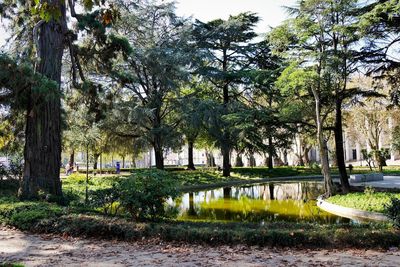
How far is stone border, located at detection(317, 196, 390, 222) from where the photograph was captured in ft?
38.2

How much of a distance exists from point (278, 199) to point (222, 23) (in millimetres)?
16920

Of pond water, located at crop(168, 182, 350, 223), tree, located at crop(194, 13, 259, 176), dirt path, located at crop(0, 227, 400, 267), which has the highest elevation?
tree, located at crop(194, 13, 259, 176)

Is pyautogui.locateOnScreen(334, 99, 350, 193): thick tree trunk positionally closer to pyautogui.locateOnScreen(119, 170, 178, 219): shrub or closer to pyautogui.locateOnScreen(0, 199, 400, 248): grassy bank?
pyautogui.locateOnScreen(0, 199, 400, 248): grassy bank

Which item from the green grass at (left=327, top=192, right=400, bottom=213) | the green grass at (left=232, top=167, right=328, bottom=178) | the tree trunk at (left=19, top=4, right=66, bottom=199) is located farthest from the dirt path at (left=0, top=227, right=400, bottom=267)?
the green grass at (left=232, top=167, right=328, bottom=178)

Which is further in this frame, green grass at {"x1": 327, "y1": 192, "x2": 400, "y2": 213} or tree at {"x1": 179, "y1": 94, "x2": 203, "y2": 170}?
tree at {"x1": 179, "y1": 94, "x2": 203, "y2": 170}

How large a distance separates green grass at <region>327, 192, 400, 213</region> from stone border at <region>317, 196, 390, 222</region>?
0.80 ft

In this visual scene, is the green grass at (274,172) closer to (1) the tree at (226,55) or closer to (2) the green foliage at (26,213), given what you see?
(1) the tree at (226,55)

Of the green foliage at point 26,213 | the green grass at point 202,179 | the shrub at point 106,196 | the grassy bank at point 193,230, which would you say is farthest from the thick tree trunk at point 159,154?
the shrub at point 106,196

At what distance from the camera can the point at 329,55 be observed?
601 inches

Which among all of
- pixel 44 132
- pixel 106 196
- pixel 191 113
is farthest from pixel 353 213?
pixel 191 113

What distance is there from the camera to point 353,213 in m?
12.7

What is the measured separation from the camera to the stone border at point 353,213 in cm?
1163

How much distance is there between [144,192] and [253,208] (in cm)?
765

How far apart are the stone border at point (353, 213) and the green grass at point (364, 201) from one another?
0.80 ft
